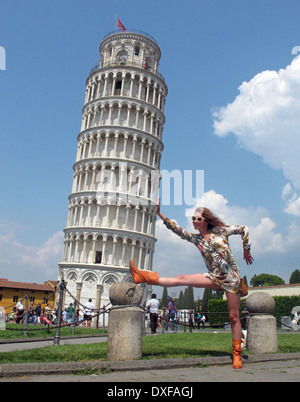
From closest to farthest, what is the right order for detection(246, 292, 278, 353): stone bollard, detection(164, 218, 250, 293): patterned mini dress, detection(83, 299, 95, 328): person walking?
detection(164, 218, 250, 293): patterned mini dress
detection(246, 292, 278, 353): stone bollard
detection(83, 299, 95, 328): person walking

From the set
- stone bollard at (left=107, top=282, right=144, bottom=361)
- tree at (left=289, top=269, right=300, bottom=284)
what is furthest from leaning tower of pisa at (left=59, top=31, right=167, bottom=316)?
tree at (left=289, top=269, right=300, bottom=284)

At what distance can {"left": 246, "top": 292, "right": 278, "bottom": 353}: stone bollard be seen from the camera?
7660 millimetres

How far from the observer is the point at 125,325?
20.5 ft

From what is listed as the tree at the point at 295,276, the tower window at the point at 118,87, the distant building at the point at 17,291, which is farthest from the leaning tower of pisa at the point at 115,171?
the tree at the point at 295,276

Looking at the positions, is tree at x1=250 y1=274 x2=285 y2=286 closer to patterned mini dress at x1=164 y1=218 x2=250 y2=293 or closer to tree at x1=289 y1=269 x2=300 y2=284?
tree at x1=289 y1=269 x2=300 y2=284

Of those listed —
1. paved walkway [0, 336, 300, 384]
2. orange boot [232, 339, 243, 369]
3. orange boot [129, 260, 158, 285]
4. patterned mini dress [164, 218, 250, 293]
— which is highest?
patterned mini dress [164, 218, 250, 293]

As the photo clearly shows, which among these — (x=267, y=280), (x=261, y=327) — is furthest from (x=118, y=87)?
(x=267, y=280)

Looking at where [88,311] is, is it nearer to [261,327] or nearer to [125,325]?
[261,327]

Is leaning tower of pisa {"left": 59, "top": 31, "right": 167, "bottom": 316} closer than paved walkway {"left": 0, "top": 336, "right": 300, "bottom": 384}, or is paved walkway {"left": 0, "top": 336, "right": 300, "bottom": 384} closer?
paved walkway {"left": 0, "top": 336, "right": 300, "bottom": 384}

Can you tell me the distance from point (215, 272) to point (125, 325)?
1.73 meters

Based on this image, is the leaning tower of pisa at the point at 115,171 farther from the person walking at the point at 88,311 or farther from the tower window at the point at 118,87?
the person walking at the point at 88,311

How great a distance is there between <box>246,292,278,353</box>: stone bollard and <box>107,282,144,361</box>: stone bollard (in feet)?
8.90
